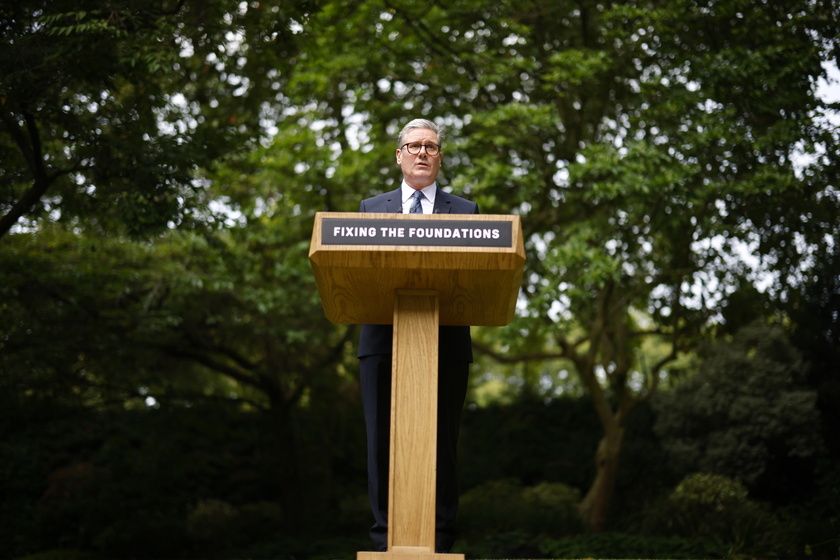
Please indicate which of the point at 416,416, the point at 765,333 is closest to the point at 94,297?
the point at 416,416

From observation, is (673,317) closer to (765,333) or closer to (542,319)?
(765,333)

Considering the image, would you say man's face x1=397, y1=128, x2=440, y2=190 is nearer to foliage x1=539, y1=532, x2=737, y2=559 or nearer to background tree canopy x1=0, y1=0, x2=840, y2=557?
background tree canopy x1=0, y1=0, x2=840, y2=557

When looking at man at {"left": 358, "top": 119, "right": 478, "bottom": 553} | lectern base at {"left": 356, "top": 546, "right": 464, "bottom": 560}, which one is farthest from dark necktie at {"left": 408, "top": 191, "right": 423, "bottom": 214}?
lectern base at {"left": 356, "top": 546, "right": 464, "bottom": 560}

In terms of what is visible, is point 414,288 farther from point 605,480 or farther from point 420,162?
point 605,480

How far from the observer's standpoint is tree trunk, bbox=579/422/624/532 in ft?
36.8

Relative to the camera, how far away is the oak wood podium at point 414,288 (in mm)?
2879

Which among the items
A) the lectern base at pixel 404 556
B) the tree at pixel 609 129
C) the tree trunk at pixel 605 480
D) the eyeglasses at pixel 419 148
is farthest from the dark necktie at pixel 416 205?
the tree trunk at pixel 605 480

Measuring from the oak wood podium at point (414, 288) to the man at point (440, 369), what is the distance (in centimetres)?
36

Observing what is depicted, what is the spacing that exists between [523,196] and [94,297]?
16.3 ft

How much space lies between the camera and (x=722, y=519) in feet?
28.5

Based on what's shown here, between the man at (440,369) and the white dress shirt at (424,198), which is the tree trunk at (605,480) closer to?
the man at (440,369)

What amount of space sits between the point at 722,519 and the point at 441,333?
6.31 meters

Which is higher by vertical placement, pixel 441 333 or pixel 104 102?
pixel 104 102

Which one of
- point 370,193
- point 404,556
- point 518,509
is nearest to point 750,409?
point 518,509
